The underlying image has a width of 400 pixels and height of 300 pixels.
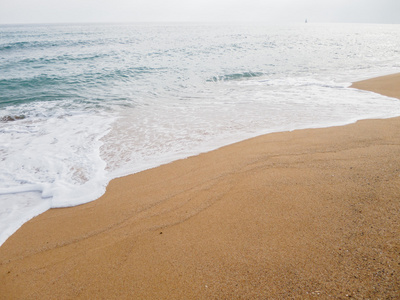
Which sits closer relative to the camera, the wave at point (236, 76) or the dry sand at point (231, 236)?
the dry sand at point (231, 236)

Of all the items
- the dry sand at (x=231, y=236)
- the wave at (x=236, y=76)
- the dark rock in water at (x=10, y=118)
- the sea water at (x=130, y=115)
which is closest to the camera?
the dry sand at (x=231, y=236)

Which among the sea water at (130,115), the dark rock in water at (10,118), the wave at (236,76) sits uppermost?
the wave at (236,76)

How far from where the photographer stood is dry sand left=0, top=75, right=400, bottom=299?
185 centimetres

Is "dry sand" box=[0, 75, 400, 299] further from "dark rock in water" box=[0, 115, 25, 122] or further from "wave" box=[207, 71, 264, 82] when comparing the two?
"wave" box=[207, 71, 264, 82]

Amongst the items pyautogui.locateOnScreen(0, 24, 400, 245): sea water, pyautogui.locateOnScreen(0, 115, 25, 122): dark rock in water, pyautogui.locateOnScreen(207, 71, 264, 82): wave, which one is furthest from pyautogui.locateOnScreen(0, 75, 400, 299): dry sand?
pyautogui.locateOnScreen(207, 71, 264, 82): wave

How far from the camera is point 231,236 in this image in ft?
7.66

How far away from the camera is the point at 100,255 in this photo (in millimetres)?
2326

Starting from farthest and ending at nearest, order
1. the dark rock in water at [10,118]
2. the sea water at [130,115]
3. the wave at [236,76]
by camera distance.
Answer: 1. the wave at [236,76]
2. the dark rock in water at [10,118]
3. the sea water at [130,115]

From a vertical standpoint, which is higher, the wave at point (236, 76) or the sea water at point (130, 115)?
the wave at point (236, 76)

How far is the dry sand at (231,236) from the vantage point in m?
1.85

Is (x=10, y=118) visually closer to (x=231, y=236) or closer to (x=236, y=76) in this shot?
(x=231, y=236)

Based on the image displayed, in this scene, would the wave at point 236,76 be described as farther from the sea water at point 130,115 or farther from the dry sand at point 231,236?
the dry sand at point 231,236

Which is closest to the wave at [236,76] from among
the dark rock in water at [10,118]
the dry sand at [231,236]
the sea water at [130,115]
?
the sea water at [130,115]

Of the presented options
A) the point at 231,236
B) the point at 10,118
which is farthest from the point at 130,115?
the point at 231,236
